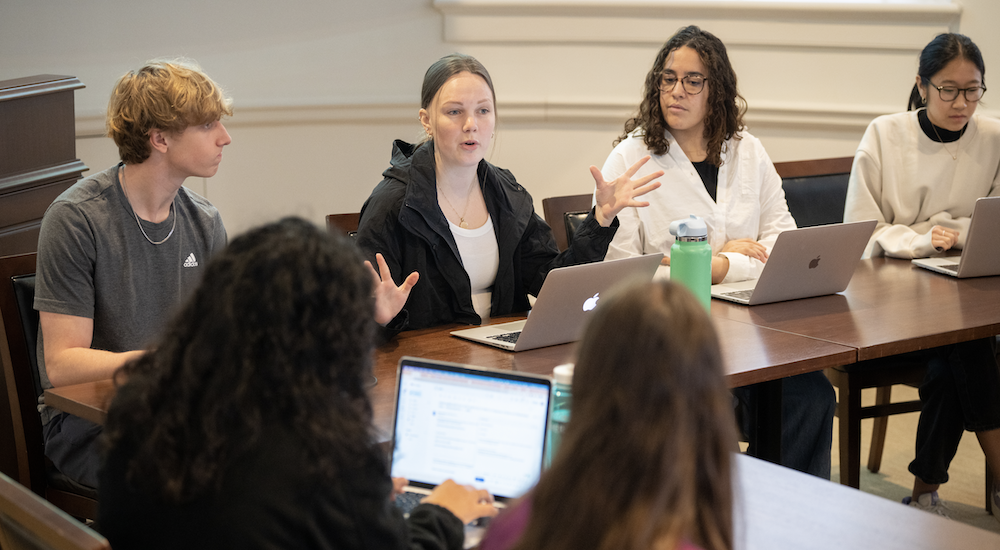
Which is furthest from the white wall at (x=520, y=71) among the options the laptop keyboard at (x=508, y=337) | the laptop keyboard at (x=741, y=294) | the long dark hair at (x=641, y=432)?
the long dark hair at (x=641, y=432)

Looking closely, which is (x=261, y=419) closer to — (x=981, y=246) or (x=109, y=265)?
(x=109, y=265)

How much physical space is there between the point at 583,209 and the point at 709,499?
191 cm

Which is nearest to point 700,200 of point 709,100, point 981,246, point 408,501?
point 709,100

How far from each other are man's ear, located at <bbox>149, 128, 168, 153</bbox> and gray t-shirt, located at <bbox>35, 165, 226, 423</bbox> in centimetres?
12

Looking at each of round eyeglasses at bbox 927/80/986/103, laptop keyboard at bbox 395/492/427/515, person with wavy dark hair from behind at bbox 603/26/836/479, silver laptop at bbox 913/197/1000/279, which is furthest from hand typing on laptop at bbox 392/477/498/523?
round eyeglasses at bbox 927/80/986/103

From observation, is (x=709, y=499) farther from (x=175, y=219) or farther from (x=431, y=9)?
(x=431, y=9)

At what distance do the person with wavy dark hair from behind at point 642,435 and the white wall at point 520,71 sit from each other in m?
3.15

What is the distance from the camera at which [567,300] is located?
1.78 metres

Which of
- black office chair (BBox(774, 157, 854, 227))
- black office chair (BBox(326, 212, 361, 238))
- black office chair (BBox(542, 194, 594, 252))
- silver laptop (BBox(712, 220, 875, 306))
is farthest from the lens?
black office chair (BBox(774, 157, 854, 227))

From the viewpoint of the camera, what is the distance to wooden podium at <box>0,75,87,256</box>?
8.05ft

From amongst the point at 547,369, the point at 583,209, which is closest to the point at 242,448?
the point at 547,369

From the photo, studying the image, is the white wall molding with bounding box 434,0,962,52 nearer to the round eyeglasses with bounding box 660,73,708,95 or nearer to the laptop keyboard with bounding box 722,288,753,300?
the round eyeglasses with bounding box 660,73,708,95

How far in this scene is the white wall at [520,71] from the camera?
3.73 meters

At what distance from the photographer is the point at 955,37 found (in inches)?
109
